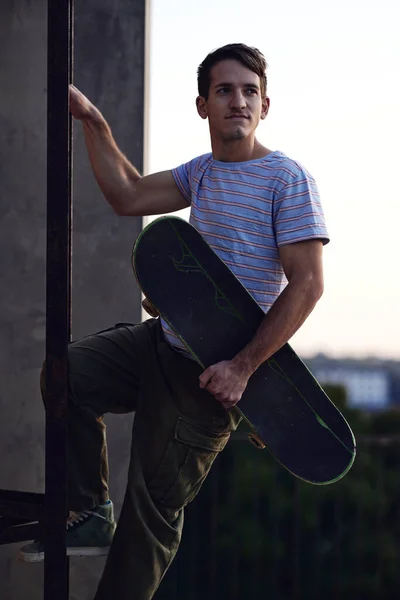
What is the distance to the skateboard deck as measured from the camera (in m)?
2.40

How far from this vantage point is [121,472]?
3.72m

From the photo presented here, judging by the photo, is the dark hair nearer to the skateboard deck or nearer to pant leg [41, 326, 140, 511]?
the skateboard deck

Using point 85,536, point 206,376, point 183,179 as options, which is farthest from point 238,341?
point 85,536

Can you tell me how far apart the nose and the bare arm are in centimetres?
40

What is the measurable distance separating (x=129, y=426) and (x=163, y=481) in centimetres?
127

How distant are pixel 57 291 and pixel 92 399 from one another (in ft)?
0.99

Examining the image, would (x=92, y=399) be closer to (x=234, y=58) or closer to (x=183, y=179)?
(x=183, y=179)

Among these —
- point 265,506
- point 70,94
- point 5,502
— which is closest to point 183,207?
point 70,94

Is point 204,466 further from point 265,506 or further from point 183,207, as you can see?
point 265,506

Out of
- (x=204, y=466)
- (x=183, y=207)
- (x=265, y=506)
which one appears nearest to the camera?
(x=204, y=466)

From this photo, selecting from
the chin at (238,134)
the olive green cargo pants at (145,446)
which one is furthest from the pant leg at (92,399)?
the chin at (238,134)

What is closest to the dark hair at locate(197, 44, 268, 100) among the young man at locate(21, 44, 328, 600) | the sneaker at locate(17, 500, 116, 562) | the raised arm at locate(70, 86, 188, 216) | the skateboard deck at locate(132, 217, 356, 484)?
the young man at locate(21, 44, 328, 600)

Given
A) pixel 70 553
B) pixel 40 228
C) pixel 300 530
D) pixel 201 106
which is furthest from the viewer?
pixel 300 530

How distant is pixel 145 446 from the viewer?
2.48 metres
